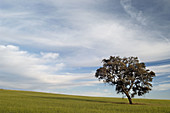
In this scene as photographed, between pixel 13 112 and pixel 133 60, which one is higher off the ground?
pixel 133 60

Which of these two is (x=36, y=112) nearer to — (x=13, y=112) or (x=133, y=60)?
(x=13, y=112)

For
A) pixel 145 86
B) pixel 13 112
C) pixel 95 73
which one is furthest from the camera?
pixel 95 73

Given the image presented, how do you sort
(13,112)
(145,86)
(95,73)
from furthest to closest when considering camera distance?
(95,73) < (145,86) < (13,112)

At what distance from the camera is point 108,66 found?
5162cm

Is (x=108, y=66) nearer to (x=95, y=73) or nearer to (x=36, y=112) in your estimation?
(x=95, y=73)

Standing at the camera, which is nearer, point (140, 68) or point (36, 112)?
point (36, 112)

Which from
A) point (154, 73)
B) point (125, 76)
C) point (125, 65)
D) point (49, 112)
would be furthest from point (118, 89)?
point (49, 112)

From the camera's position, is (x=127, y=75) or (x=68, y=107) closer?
(x=68, y=107)

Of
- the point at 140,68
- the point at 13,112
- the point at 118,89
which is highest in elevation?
the point at 140,68

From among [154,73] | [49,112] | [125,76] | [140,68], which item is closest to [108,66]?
[125,76]

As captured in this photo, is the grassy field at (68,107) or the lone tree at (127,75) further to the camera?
the lone tree at (127,75)

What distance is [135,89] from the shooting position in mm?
49031

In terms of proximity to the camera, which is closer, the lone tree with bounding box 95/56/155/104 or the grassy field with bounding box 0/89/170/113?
the grassy field with bounding box 0/89/170/113

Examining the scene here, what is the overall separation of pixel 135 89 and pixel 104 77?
10188 millimetres
